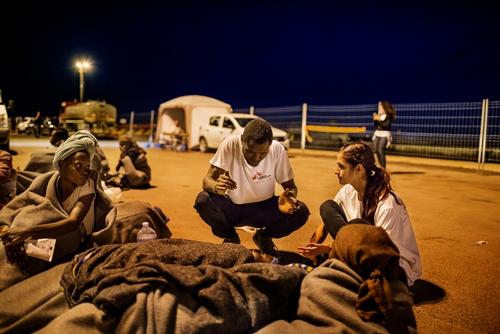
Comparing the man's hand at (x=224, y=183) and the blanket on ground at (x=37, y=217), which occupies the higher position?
the man's hand at (x=224, y=183)

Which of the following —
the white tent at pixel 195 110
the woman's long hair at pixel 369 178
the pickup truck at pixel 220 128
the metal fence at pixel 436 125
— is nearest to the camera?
the woman's long hair at pixel 369 178

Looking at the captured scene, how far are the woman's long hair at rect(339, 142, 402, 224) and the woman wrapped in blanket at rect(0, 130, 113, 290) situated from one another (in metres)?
1.79

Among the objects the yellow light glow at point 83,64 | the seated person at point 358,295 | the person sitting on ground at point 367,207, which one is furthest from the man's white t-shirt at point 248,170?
the yellow light glow at point 83,64

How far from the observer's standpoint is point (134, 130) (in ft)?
103

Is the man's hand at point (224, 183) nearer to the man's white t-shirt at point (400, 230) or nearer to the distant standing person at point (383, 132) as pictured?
the man's white t-shirt at point (400, 230)

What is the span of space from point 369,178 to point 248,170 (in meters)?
1.32

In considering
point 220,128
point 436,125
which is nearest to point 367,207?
point 436,125

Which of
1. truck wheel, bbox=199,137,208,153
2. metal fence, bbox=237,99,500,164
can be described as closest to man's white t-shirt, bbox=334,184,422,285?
metal fence, bbox=237,99,500,164

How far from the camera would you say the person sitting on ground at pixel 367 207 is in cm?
300

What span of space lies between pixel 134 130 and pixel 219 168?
1110 inches

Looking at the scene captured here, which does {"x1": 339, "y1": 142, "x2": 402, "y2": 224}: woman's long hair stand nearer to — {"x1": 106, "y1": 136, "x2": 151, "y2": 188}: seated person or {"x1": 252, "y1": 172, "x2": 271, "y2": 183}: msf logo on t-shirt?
{"x1": 252, "y1": 172, "x2": 271, "y2": 183}: msf logo on t-shirt

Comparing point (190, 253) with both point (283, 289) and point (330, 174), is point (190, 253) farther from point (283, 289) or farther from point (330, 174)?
point (330, 174)

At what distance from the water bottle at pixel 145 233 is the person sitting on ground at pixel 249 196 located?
1.81 ft

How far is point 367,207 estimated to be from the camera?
10.5 feet
